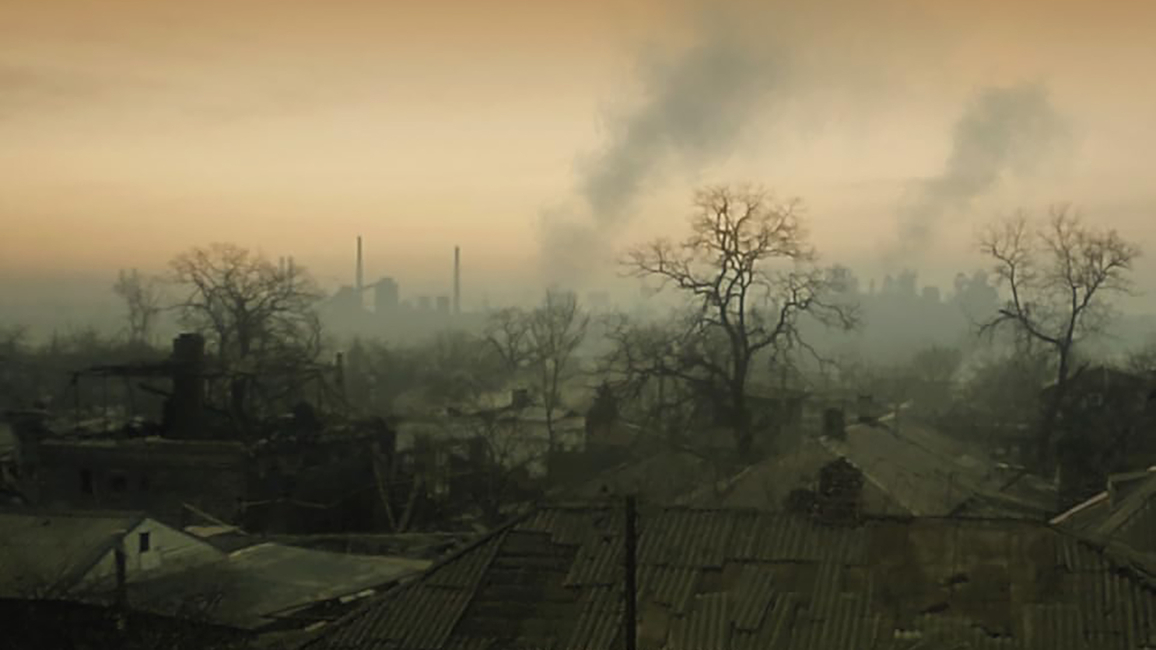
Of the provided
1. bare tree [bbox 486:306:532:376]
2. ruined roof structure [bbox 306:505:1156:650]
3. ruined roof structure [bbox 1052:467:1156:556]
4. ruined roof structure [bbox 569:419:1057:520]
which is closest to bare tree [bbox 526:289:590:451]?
bare tree [bbox 486:306:532:376]

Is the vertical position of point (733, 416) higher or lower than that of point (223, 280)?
lower

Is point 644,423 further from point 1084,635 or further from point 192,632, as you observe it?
point 1084,635

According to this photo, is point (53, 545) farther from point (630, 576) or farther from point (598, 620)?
point (630, 576)

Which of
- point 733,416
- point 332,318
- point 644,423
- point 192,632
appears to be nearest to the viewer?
point 192,632

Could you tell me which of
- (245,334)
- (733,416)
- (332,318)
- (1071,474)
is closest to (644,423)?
(733,416)

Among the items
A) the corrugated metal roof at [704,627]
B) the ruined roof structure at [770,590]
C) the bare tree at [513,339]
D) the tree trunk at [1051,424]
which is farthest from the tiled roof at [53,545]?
the bare tree at [513,339]

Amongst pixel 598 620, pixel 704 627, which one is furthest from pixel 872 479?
pixel 598 620
